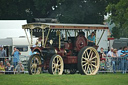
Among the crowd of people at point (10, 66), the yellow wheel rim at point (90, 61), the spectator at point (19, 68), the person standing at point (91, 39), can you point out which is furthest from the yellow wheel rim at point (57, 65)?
the spectator at point (19, 68)

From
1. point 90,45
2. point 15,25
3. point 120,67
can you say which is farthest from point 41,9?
point 90,45

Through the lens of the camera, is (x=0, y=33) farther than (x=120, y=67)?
Yes

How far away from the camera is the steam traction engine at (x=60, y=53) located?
833 inches

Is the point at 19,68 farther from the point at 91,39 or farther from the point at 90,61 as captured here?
the point at 90,61

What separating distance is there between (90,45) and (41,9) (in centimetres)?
2505

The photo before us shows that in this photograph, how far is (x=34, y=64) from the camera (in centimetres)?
2122

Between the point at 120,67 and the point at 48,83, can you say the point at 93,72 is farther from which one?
the point at 48,83

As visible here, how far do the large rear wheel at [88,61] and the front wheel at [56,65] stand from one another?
877mm

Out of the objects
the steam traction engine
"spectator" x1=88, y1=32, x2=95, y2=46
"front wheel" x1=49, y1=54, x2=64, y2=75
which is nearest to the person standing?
"spectator" x1=88, y1=32, x2=95, y2=46

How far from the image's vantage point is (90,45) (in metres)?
23.0

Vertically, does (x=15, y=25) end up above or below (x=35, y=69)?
above

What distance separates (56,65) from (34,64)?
0.94m

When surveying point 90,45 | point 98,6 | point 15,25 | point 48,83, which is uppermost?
point 98,6

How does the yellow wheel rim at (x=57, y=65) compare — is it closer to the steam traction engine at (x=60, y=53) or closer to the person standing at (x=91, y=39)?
the steam traction engine at (x=60, y=53)
